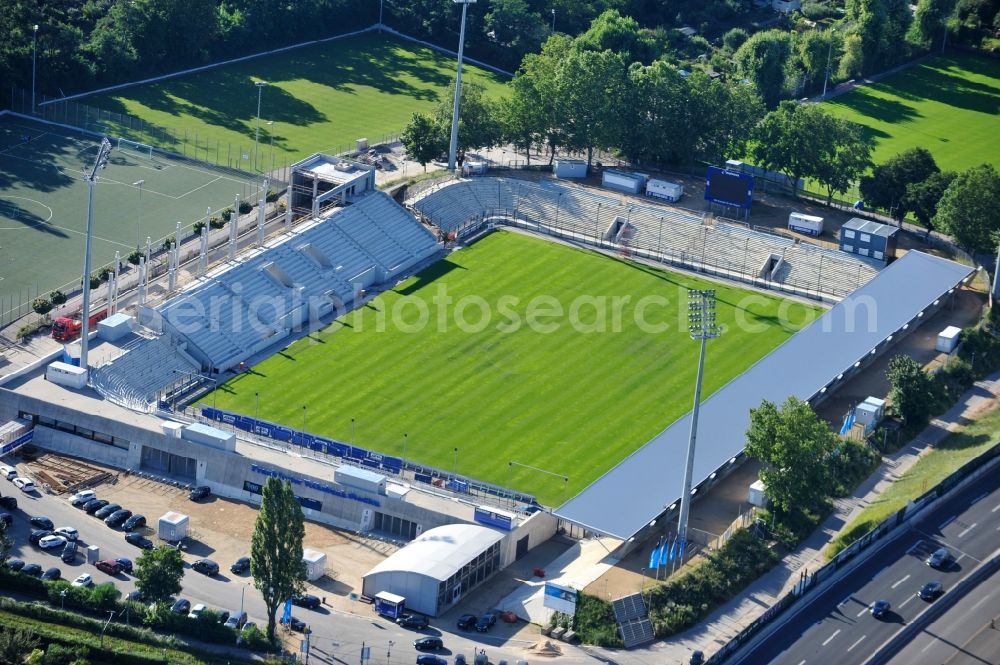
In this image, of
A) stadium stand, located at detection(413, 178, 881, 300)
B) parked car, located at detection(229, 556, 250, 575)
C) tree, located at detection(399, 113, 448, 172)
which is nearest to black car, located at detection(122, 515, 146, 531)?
parked car, located at detection(229, 556, 250, 575)

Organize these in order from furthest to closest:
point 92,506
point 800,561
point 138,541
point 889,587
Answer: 1. point 92,506
2. point 800,561
3. point 138,541
4. point 889,587

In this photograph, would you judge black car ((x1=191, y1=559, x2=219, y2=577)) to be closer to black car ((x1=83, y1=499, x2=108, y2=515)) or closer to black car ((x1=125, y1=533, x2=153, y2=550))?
black car ((x1=125, y1=533, x2=153, y2=550))

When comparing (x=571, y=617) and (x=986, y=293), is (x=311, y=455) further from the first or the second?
(x=986, y=293)

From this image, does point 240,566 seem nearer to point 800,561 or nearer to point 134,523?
point 134,523

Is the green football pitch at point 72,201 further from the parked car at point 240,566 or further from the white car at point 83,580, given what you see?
the parked car at point 240,566

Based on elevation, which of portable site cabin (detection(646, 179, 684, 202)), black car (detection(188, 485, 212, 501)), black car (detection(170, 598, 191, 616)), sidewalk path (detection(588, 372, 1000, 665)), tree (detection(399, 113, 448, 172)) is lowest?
black car (detection(188, 485, 212, 501))

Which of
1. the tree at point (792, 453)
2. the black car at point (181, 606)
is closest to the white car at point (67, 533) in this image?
the black car at point (181, 606)

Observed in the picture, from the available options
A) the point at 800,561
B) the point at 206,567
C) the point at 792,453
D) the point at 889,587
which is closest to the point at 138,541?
the point at 206,567
